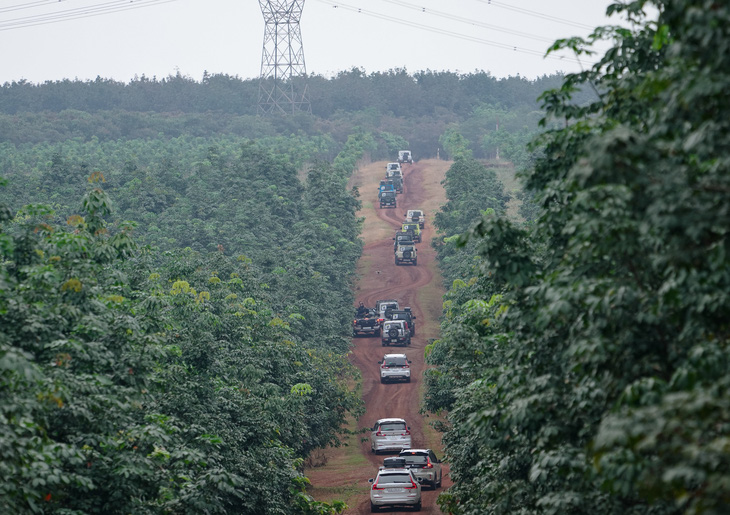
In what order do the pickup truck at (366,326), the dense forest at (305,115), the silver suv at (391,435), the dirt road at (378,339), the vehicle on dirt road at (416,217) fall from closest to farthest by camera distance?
the dirt road at (378,339) → the silver suv at (391,435) → the pickup truck at (366,326) → the vehicle on dirt road at (416,217) → the dense forest at (305,115)

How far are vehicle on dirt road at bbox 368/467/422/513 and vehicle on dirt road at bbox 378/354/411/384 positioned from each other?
64.7 feet

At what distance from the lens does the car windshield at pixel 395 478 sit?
22.7m

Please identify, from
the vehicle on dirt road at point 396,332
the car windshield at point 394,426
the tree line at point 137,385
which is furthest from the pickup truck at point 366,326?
the car windshield at point 394,426

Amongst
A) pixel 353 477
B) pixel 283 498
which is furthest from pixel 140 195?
pixel 283 498

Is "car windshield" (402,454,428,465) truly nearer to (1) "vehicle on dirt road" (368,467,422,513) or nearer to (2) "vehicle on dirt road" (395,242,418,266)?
(1) "vehicle on dirt road" (368,467,422,513)

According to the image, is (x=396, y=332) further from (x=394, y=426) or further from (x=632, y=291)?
(x=632, y=291)

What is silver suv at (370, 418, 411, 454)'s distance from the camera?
32125mm

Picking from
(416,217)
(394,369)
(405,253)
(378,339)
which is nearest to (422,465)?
(394,369)

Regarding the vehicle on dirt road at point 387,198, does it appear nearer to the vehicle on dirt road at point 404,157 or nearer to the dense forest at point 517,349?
the vehicle on dirt road at point 404,157

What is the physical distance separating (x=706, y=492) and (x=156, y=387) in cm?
1222

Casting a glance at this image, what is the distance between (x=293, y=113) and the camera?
123688 mm

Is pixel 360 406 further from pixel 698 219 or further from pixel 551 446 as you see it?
pixel 698 219

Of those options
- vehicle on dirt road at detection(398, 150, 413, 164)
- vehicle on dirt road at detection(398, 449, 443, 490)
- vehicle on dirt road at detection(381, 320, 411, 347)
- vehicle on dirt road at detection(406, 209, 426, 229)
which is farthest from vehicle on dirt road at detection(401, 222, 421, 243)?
vehicle on dirt road at detection(398, 449, 443, 490)

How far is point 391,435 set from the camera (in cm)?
3225
